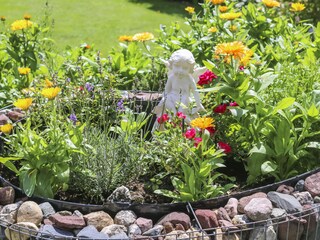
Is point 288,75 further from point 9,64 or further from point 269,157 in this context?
point 9,64

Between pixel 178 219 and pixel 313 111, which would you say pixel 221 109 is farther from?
pixel 178 219

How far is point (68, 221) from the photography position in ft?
10.2

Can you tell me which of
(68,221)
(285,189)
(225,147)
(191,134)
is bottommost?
(68,221)

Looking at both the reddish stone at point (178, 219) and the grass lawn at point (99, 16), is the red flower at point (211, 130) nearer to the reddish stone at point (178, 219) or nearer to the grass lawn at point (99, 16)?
the reddish stone at point (178, 219)

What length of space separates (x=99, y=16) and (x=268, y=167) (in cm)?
727

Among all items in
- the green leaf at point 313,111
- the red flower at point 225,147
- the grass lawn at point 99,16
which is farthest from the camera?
the grass lawn at point 99,16

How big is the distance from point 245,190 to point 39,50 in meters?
2.54

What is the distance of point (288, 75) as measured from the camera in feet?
13.1

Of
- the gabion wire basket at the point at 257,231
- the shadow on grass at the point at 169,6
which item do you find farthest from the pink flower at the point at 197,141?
the shadow on grass at the point at 169,6

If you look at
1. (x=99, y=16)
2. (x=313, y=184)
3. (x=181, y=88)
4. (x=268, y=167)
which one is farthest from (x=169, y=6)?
(x=313, y=184)

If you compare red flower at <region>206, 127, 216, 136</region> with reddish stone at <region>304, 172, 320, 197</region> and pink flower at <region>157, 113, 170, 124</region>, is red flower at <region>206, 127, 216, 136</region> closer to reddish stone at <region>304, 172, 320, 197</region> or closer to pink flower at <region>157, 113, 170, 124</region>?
→ pink flower at <region>157, 113, 170, 124</region>

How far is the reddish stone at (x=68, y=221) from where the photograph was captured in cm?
309

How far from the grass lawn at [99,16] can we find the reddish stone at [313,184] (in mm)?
5368

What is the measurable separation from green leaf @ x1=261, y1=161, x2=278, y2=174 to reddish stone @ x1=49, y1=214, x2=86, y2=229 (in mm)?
1049
